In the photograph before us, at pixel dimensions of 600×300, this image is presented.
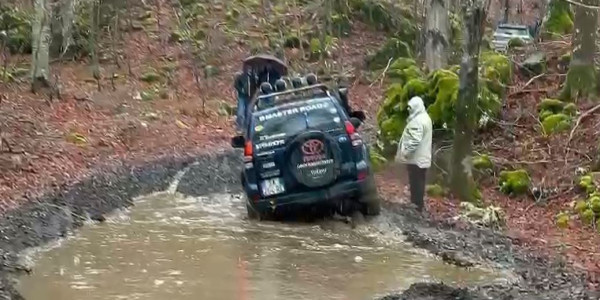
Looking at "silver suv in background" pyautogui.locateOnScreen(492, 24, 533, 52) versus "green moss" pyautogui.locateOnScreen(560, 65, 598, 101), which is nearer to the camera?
"green moss" pyautogui.locateOnScreen(560, 65, 598, 101)

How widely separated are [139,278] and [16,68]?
1844cm

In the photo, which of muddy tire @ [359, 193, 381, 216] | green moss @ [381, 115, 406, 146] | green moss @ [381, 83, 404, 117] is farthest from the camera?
green moss @ [381, 83, 404, 117]

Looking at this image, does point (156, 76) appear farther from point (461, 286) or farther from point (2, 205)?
point (461, 286)

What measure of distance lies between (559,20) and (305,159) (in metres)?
14.8

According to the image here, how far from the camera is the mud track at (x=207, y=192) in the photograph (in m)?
8.96

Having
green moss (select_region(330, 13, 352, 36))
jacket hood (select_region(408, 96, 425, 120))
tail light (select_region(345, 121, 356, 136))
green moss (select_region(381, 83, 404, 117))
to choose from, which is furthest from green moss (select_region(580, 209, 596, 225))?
green moss (select_region(330, 13, 352, 36))

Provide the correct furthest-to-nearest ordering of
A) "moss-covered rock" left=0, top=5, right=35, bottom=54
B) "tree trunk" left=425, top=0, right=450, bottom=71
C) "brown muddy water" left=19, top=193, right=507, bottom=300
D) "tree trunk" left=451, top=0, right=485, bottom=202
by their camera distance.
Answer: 1. "moss-covered rock" left=0, top=5, right=35, bottom=54
2. "tree trunk" left=425, top=0, right=450, bottom=71
3. "tree trunk" left=451, top=0, right=485, bottom=202
4. "brown muddy water" left=19, top=193, right=507, bottom=300

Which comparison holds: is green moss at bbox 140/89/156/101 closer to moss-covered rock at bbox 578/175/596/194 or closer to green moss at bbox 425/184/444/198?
green moss at bbox 425/184/444/198

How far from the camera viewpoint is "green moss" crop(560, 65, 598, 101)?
18.1m

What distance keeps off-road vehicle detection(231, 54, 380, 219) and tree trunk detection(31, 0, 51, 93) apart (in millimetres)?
10980

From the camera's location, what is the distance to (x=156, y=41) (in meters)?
32.8

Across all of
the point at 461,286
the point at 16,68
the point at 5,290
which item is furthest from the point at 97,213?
the point at 16,68

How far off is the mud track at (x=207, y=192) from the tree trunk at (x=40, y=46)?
6.10 meters

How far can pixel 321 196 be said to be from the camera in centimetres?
Answer: 1241
